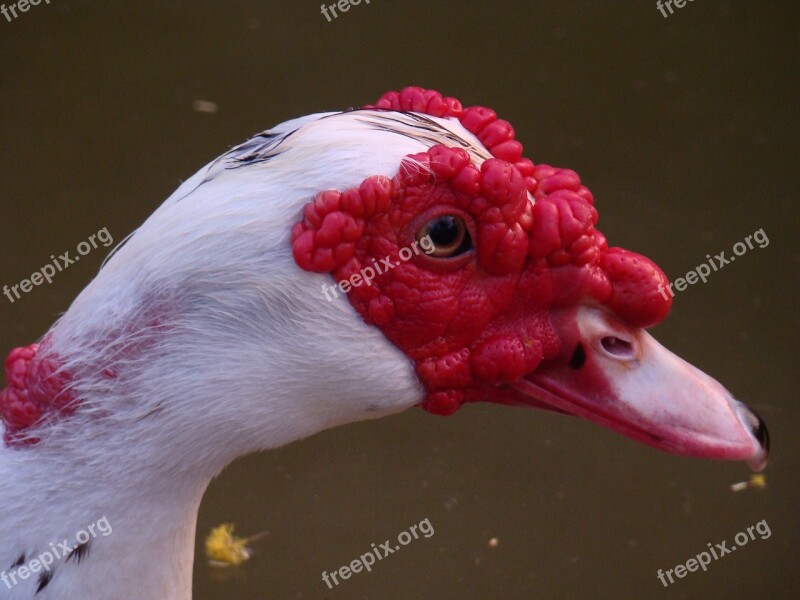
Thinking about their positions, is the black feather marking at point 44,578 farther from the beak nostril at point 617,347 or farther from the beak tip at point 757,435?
the beak tip at point 757,435

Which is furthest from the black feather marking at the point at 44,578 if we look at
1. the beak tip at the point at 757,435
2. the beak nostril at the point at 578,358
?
the beak tip at the point at 757,435

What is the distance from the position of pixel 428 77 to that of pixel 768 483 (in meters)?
2.83

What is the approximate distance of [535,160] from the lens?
5.42m

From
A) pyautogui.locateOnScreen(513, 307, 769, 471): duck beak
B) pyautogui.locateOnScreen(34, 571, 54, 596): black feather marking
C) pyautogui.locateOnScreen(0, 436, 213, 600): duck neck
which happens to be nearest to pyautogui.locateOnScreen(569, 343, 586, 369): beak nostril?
pyautogui.locateOnScreen(513, 307, 769, 471): duck beak

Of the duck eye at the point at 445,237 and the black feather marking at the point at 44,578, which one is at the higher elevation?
the duck eye at the point at 445,237

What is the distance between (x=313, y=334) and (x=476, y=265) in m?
0.34

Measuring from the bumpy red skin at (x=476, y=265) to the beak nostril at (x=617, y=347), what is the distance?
5 cm

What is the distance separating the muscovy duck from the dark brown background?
1775 mm

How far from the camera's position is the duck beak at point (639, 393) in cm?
204

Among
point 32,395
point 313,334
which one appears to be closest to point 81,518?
point 32,395

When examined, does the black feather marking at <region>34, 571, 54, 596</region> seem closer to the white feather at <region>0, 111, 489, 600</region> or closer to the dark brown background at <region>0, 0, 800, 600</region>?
the white feather at <region>0, 111, 489, 600</region>

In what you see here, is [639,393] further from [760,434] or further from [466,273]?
[466,273]

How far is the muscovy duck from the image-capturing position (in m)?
1.87

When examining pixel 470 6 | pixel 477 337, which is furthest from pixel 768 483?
pixel 470 6
